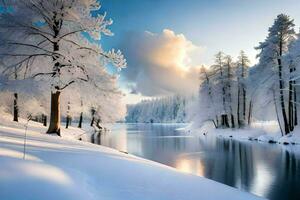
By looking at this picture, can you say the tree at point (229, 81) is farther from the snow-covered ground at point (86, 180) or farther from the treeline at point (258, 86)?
the snow-covered ground at point (86, 180)

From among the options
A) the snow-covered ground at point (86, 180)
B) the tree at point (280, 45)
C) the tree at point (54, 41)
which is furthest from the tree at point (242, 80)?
the snow-covered ground at point (86, 180)

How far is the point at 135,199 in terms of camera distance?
5879mm

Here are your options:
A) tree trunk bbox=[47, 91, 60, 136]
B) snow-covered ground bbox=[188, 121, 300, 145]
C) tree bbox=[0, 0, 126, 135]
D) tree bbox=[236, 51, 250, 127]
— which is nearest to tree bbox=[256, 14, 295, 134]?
snow-covered ground bbox=[188, 121, 300, 145]

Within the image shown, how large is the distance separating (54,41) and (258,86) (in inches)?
1105

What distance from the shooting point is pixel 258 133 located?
37.8 metres

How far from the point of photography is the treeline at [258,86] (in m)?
31.9

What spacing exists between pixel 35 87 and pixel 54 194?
10100 millimetres

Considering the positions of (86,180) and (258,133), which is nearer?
(86,180)

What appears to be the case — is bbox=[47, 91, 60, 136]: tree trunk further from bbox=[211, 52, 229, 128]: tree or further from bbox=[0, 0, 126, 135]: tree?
bbox=[211, 52, 229, 128]: tree

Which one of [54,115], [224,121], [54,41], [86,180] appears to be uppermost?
[54,41]

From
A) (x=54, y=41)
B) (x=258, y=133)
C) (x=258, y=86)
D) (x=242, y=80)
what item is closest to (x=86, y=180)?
(x=54, y=41)

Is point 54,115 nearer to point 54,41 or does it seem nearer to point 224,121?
point 54,41

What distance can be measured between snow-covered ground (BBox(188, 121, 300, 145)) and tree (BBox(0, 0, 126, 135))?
22.0m

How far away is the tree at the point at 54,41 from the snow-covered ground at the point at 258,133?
22.0 metres
